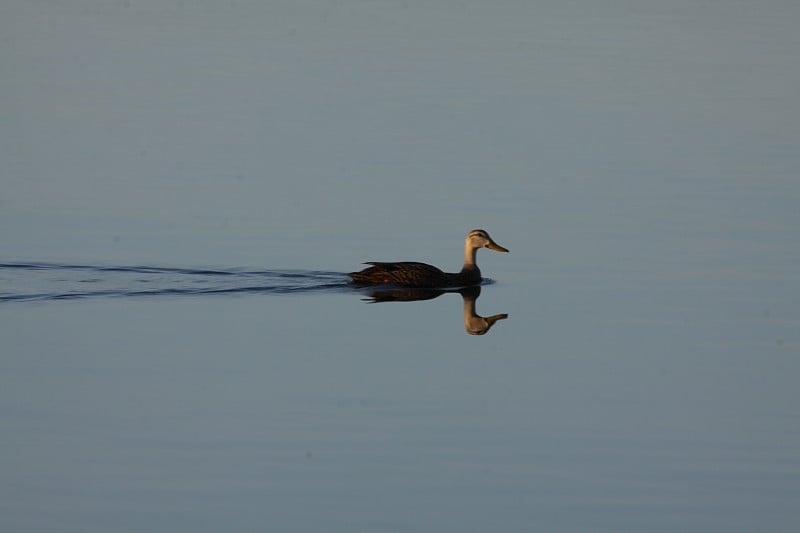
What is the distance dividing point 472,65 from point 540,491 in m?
18.8

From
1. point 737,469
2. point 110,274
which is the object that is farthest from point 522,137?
point 737,469

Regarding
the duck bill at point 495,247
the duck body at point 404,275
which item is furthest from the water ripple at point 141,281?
the duck bill at point 495,247

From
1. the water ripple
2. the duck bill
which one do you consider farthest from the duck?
the water ripple

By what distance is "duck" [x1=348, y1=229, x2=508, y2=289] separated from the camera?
1725cm

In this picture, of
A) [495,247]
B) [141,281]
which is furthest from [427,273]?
[141,281]

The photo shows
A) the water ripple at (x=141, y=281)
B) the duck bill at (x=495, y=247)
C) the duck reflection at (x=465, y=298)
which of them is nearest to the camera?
the duck reflection at (x=465, y=298)

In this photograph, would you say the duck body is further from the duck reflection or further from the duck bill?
the duck bill

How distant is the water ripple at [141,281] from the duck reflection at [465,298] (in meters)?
0.37

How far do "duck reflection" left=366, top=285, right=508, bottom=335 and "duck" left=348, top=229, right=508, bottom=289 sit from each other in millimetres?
71

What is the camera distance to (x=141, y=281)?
16.4 m

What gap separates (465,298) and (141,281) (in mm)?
3078

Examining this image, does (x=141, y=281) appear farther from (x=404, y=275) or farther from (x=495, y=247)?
(x=495, y=247)

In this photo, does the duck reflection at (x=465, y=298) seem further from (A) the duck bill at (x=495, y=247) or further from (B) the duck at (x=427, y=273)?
(A) the duck bill at (x=495, y=247)

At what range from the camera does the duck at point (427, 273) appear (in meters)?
17.2
